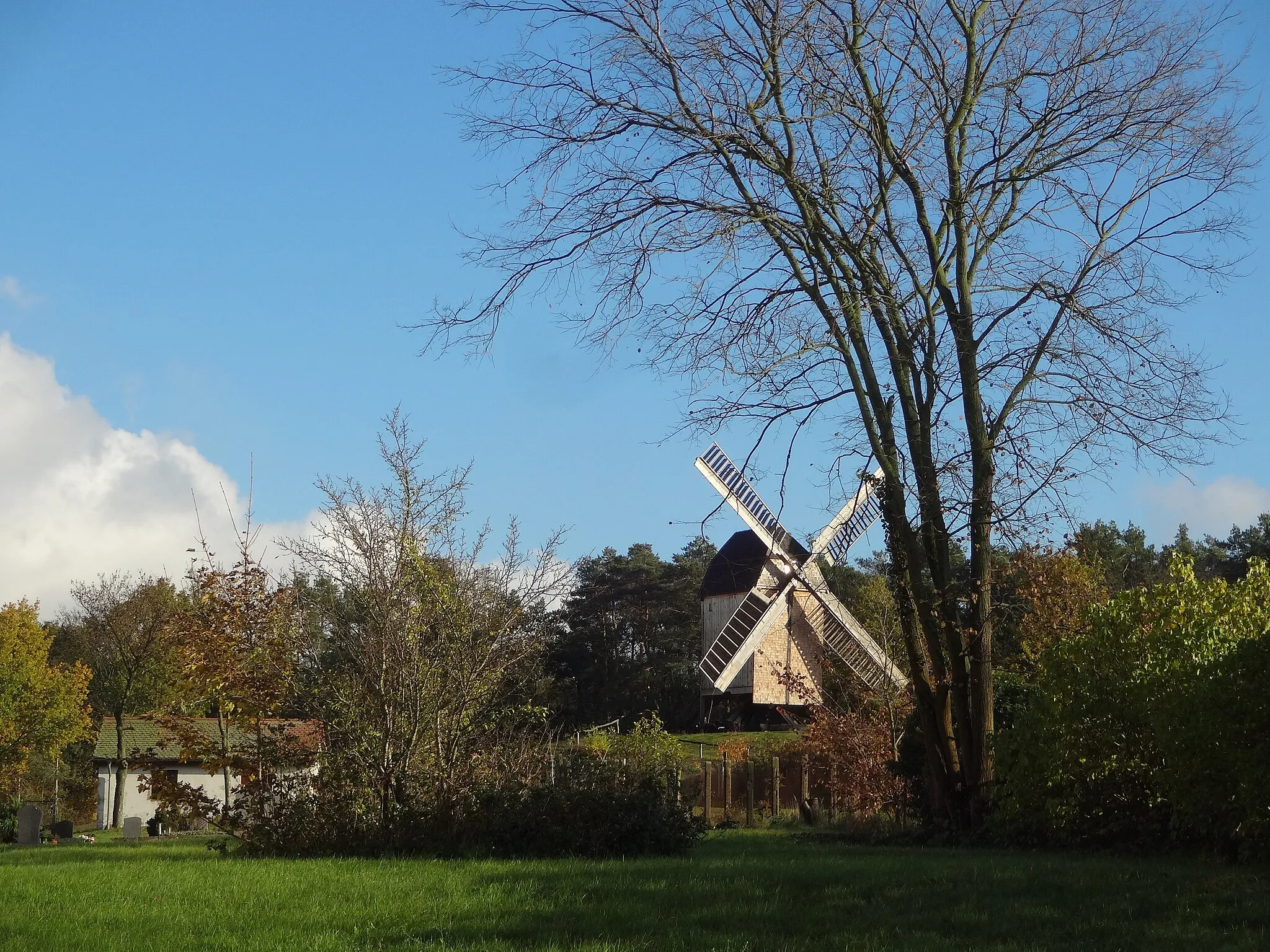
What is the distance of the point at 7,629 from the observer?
125 ft

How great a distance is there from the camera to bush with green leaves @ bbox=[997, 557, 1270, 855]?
912 centimetres

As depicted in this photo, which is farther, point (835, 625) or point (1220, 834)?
point (835, 625)

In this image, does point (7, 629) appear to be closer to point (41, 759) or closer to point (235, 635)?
point (41, 759)

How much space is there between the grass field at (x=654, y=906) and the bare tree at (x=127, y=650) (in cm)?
3149

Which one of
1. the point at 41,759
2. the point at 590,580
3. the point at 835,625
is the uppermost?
the point at 590,580

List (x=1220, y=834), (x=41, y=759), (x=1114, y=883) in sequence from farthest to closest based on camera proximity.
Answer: (x=41, y=759), (x=1220, y=834), (x=1114, y=883)

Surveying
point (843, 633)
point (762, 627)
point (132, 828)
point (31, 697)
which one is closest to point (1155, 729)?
point (132, 828)

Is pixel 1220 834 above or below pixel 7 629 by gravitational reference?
below

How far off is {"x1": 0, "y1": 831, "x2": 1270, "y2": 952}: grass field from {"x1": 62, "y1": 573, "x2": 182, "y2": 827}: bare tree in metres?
31.5

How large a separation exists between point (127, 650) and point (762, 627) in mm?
22405

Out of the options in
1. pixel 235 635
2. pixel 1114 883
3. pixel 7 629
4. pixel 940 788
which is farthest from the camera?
pixel 7 629

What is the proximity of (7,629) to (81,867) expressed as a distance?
102ft

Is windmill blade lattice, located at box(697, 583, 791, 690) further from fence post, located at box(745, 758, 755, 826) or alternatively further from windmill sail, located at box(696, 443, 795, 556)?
fence post, located at box(745, 758, 755, 826)

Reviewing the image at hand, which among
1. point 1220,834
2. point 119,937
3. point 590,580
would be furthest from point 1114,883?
point 590,580
